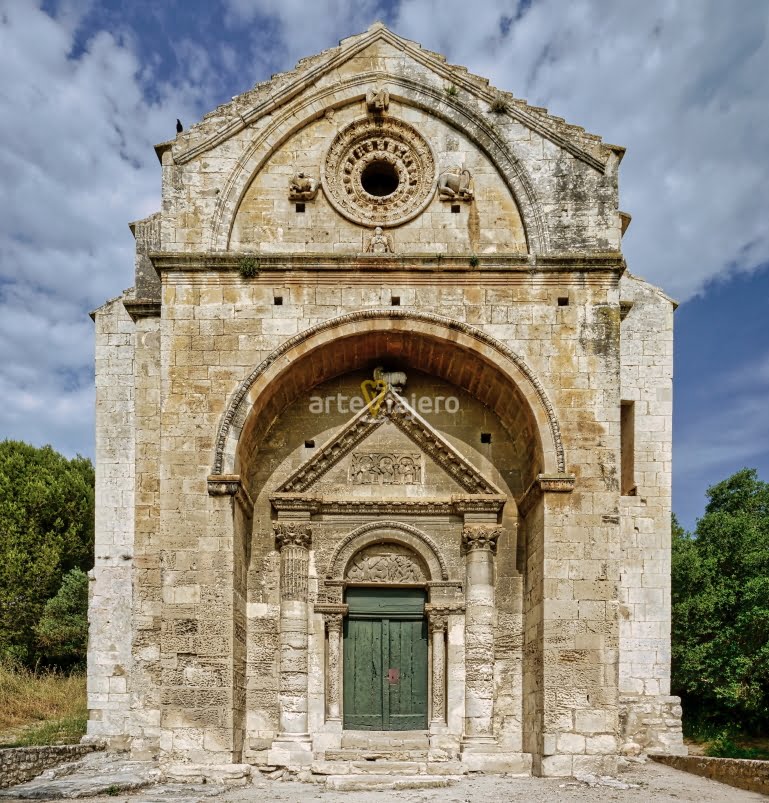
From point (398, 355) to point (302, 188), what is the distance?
285 cm

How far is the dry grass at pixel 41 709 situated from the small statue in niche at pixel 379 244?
9379mm

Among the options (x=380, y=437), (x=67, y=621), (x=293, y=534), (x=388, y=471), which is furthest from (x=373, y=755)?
(x=67, y=621)

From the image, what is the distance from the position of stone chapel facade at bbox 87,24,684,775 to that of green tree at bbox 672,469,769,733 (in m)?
5.08

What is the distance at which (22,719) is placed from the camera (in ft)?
60.3

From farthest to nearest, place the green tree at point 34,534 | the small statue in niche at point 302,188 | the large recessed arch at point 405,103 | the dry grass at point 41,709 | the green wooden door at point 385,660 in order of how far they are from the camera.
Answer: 1. the green tree at point 34,534
2. the dry grass at point 41,709
3. the small statue in niche at point 302,188
4. the green wooden door at point 385,660
5. the large recessed arch at point 405,103

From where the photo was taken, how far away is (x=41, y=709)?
19.2m

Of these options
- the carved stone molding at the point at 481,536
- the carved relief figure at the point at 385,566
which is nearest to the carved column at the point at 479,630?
the carved stone molding at the point at 481,536

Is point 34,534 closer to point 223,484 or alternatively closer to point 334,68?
point 223,484

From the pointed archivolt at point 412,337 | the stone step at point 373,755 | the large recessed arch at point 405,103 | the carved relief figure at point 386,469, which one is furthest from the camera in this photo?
the carved relief figure at point 386,469

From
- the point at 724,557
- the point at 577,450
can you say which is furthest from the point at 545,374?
the point at 724,557

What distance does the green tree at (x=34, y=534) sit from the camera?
2630cm

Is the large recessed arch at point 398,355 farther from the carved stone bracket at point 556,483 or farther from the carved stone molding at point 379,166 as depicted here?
the carved stone molding at point 379,166

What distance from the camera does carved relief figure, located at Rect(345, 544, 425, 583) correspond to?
12734 millimetres

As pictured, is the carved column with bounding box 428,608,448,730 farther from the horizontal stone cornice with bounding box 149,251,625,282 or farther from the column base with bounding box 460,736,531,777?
the horizontal stone cornice with bounding box 149,251,625,282
